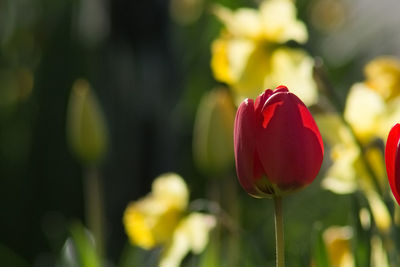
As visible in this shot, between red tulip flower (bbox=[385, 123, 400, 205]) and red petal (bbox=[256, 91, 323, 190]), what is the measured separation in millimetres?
45

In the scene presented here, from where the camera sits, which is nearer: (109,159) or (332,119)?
(332,119)

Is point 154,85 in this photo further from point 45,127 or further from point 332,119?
point 332,119

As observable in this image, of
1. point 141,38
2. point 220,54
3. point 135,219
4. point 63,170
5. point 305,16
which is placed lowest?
point 135,219

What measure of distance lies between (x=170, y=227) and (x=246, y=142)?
39 centimetres

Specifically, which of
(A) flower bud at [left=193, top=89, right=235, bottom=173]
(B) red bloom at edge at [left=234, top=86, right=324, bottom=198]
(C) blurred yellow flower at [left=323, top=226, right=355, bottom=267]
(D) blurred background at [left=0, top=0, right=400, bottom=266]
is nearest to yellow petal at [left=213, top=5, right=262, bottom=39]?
(A) flower bud at [left=193, top=89, right=235, bottom=173]

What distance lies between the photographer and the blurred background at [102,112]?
1.87 meters

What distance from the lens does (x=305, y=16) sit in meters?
2.52

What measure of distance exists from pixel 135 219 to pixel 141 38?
1.01 metres

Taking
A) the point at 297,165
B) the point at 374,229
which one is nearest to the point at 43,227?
the point at 374,229

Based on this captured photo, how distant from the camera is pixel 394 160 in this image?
1.61 feet

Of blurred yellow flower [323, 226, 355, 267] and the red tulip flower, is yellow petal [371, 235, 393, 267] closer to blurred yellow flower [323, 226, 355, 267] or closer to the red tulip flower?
blurred yellow flower [323, 226, 355, 267]

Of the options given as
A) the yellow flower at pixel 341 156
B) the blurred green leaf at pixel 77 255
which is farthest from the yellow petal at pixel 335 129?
the blurred green leaf at pixel 77 255

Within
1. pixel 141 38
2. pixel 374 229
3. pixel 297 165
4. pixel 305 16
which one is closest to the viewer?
pixel 297 165

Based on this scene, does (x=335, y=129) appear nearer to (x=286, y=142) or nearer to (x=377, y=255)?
(x=377, y=255)
